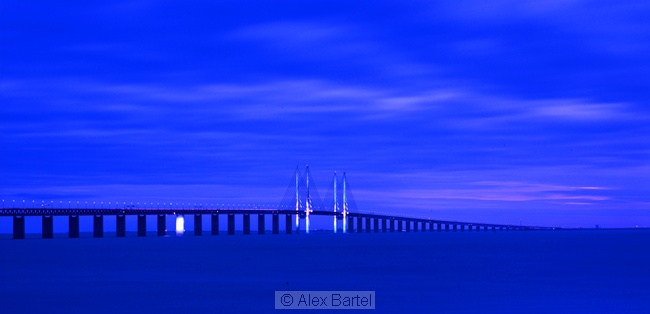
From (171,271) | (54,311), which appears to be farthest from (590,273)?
(54,311)

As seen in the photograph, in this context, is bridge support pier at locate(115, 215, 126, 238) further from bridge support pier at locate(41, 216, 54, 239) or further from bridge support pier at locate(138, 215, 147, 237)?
bridge support pier at locate(41, 216, 54, 239)

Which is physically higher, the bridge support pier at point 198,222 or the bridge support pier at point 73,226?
the bridge support pier at point 73,226

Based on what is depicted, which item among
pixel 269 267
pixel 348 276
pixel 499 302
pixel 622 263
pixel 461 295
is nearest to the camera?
pixel 499 302

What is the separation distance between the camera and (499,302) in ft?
103

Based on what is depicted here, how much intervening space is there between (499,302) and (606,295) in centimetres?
474

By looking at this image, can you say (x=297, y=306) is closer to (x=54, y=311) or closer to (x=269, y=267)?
(x=54, y=311)

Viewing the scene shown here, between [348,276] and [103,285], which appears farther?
[348,276]

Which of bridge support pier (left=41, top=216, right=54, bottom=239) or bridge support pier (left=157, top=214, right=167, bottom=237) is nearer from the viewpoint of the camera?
bridge support pier (left=41, top=216, right=54, bottom=239)

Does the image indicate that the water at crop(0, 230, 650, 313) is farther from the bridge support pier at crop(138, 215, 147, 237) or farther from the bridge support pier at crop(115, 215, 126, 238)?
the bridge support pier at crop(138, 215, 147, 237)

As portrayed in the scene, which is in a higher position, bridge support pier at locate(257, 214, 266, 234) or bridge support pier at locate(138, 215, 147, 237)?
bridge support pier at locate(138, 215, 147, 237)

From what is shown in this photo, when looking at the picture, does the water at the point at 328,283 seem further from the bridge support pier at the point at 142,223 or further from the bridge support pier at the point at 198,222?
the bridge support pier at the point at 198,222

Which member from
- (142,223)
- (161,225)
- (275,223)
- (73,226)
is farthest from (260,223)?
(73,226)

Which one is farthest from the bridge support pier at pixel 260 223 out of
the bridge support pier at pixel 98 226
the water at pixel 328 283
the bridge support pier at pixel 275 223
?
the water at pixel 328 283

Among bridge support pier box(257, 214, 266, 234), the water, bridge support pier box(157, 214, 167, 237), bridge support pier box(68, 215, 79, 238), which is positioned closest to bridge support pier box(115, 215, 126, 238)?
bridge support pier box(157, 214, 167, 237)
